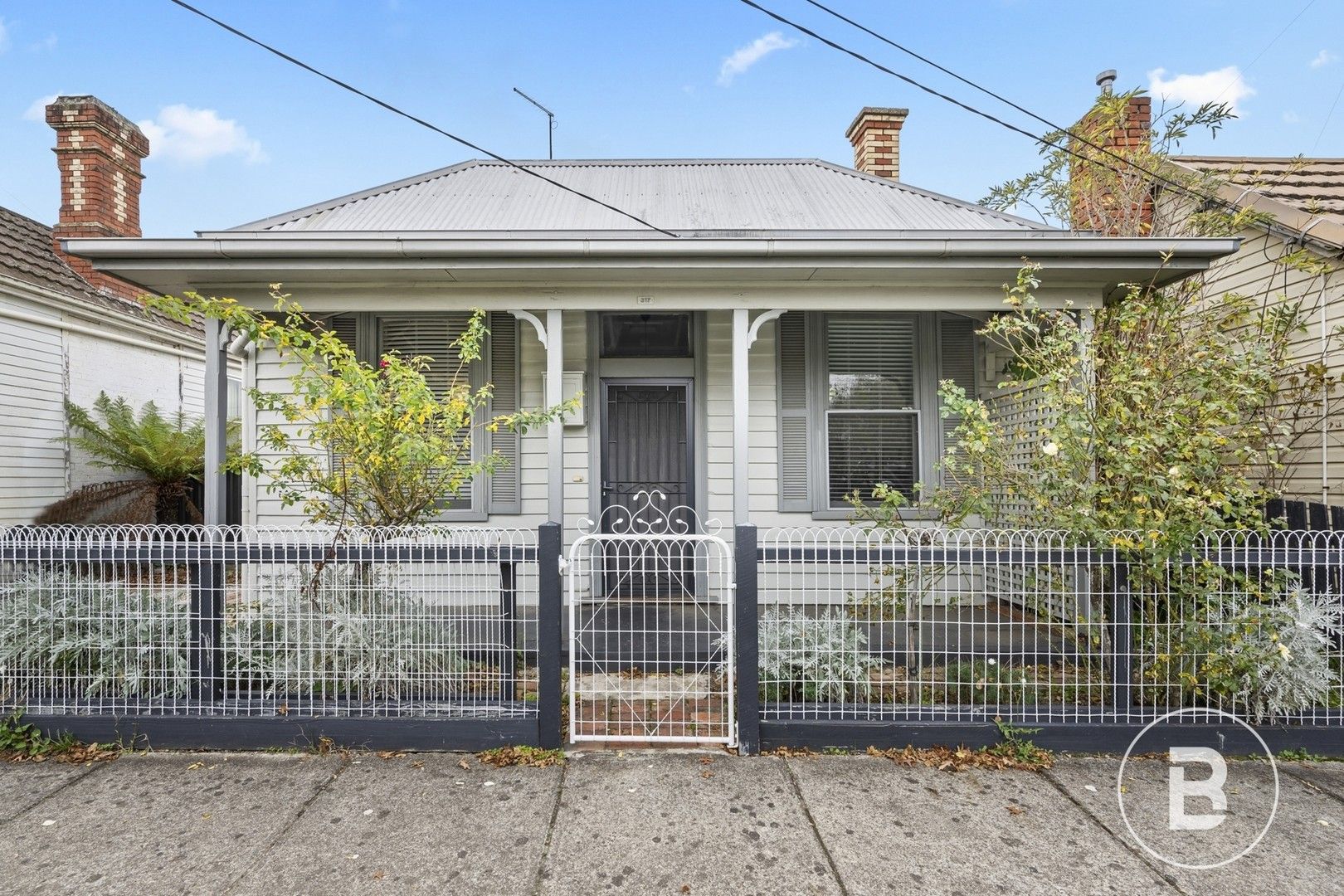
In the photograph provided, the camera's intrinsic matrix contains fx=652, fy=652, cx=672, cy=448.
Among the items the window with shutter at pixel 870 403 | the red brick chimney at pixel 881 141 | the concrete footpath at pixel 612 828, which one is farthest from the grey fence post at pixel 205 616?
the red brick chimney at pixel 881 141

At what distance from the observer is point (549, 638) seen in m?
3.15

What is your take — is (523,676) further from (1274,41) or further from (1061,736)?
(1274,41)

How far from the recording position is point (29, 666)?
10.6 feet

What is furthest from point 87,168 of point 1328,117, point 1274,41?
point 1274,41

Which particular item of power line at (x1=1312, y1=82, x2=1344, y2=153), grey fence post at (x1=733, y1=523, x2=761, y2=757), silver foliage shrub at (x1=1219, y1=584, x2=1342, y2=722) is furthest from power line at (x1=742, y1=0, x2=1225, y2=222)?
silver foliage shrub at (x1=1219, y1=584, x2=1342, y2=722)

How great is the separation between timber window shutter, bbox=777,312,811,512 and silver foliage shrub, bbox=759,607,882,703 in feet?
6.63

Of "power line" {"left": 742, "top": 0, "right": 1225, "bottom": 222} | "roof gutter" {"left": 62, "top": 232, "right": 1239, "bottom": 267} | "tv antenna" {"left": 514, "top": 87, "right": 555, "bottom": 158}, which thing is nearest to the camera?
"roof gutter" {"left": 62, "top": 232, "right": 1239, "bottom": 267}

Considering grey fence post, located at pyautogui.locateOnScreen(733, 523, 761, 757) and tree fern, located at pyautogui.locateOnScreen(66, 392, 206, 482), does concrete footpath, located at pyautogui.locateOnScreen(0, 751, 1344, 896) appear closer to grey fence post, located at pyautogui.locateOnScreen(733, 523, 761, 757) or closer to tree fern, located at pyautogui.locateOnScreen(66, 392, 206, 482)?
grey fence post, located at pyautogui.locateOnScreen(733, 523, 761, 757)

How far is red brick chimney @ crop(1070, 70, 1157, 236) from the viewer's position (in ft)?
19.4

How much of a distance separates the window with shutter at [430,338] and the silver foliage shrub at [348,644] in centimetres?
238

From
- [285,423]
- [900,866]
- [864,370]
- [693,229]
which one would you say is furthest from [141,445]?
[900,866]

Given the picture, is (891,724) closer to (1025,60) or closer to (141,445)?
(141,445)

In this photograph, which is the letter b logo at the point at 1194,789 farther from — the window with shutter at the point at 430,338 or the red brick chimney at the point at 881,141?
the red brick chimney at the point at 881,141

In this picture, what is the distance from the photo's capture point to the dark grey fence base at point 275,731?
3154mm
